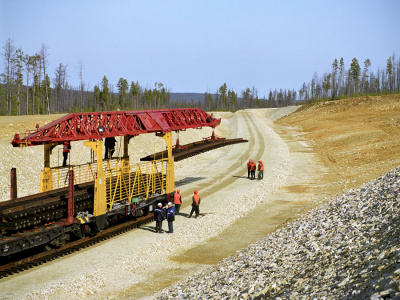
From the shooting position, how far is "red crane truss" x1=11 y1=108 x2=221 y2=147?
62.2ft

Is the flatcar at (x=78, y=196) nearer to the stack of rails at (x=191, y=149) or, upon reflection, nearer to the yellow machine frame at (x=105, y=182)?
the yellow machine frame at (x=105, y=182)

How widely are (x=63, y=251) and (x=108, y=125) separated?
7237 millimetres

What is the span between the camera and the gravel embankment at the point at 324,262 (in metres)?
9.96

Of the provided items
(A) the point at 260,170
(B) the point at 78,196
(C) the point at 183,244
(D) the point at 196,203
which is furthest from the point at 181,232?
(A) the point at 260,170

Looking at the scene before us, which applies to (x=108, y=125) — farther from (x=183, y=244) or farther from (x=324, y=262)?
(x=324, y=262)

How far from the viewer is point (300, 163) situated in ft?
153

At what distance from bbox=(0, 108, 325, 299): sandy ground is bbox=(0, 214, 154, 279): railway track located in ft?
1.14

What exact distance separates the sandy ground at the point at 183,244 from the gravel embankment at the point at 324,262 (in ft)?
6.58

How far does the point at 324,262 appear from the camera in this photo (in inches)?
475

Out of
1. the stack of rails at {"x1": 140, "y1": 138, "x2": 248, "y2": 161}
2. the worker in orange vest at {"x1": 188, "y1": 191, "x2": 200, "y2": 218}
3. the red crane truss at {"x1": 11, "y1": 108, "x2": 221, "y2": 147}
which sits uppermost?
the red crane truss at {"x1": 11, "y1": 108, "x2": 221, "y2": 147}

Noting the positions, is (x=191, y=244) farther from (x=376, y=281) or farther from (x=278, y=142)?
(x=278, y=142)

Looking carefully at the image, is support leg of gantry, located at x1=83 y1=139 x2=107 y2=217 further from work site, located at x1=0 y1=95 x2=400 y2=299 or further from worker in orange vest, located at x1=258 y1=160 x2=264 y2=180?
worker in orange vest, located at x1=258 y1=160 x2=264 y2=180

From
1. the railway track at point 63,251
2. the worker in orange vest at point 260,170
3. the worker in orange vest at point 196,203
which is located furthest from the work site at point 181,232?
the worker in orange vest at point 196,203

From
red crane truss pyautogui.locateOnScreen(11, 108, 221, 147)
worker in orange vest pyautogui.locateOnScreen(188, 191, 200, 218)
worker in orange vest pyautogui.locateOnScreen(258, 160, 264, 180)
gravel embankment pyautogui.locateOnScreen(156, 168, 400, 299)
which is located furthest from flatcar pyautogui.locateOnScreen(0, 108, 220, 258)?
worker in orange vest pyautogui.locateOnScreen(258, 160, 264, 180)
